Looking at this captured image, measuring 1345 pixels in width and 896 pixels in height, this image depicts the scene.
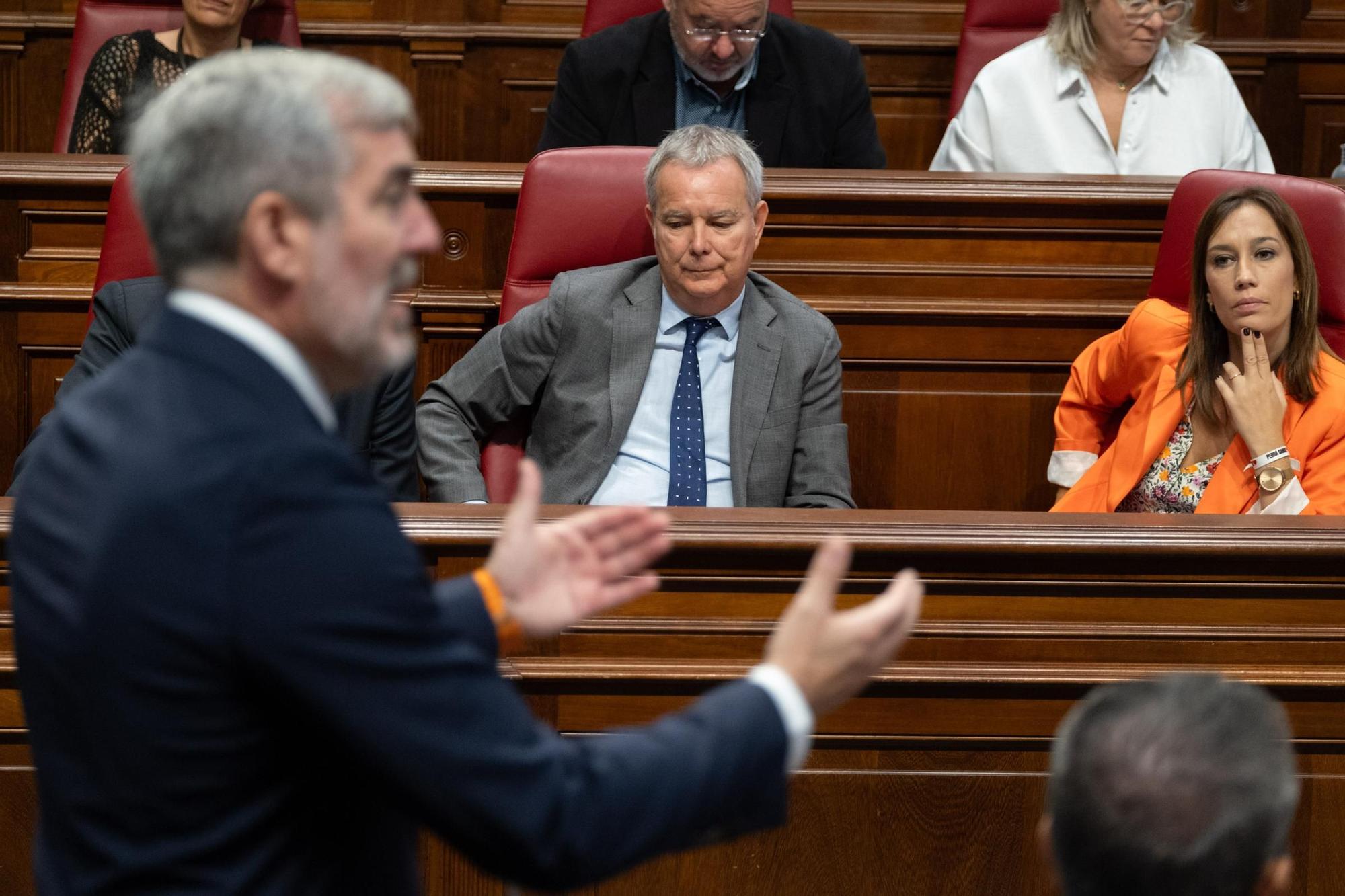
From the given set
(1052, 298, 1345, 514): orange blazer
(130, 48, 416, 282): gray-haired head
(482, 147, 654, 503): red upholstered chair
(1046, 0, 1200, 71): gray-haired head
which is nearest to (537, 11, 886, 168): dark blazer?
(1046, 0, 1200, 71): gray-haired head

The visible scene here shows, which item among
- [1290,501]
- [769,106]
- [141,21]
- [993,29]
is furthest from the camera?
[993,29]

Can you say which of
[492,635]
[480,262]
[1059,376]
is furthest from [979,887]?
[480,262]

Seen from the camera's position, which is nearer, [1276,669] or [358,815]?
[358,815]

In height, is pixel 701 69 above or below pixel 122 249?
above

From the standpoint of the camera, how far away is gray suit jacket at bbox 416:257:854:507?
2.07 metres

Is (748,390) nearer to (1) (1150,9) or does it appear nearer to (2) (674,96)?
(2) (674,96)

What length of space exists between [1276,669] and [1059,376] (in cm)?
103

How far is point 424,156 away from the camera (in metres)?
3.39

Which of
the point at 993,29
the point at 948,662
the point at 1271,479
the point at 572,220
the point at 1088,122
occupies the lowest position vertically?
the point at 948,662

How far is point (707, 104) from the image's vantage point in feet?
9.04

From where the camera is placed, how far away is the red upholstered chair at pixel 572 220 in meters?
2.17

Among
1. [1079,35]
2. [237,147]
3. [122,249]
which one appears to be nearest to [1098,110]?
[1079,35]

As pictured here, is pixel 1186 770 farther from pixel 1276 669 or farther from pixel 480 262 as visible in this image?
pixel 480 262

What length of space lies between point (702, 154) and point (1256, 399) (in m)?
0.78
